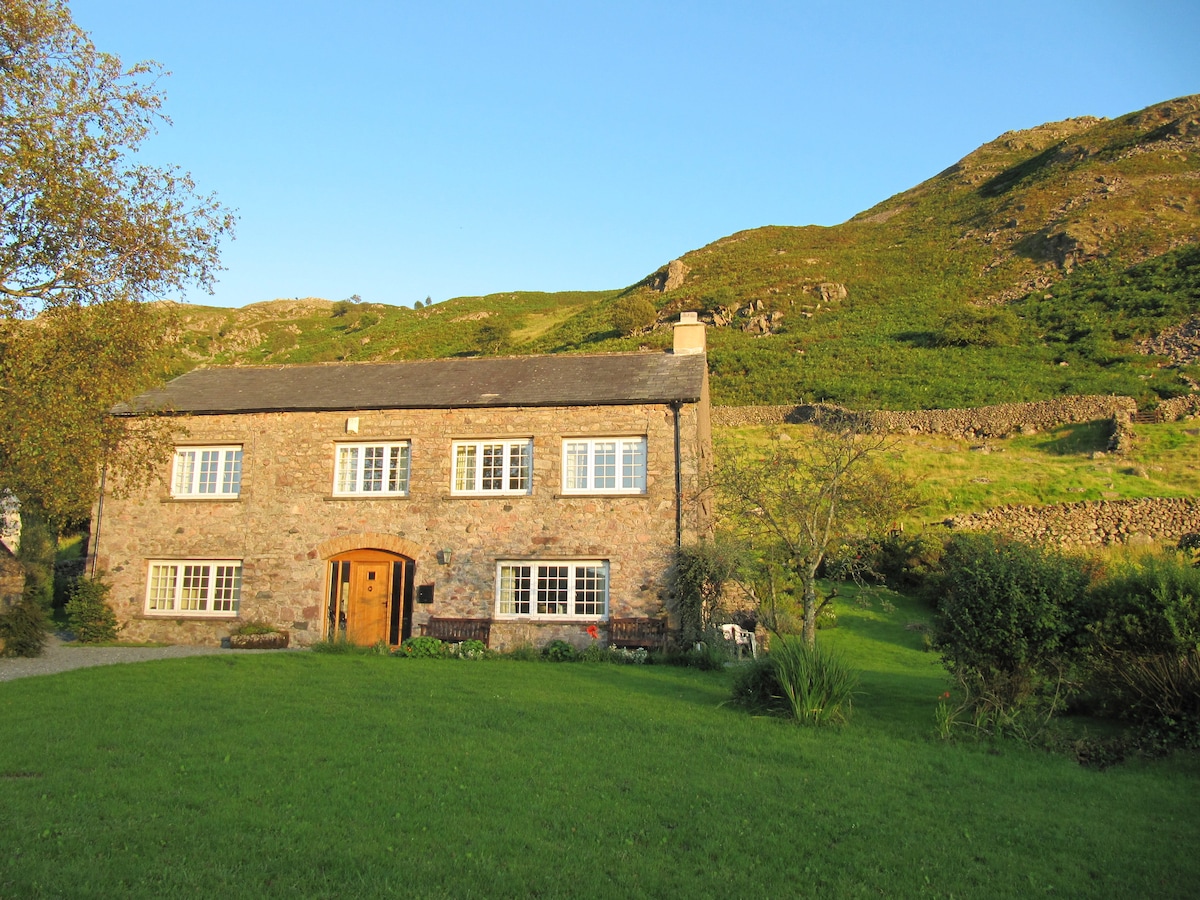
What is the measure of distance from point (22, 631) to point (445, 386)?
10.3m

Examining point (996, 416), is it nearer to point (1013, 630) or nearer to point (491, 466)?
point (491, 466)

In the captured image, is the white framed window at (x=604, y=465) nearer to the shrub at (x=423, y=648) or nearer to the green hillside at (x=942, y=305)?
the shrub at (x=423, y=648)

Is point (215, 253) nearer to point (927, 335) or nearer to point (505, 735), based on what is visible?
point (505, 735)

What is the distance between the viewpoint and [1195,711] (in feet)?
31.1

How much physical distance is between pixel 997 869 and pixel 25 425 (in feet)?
50.7

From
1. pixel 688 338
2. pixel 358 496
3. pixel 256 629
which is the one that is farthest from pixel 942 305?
pixel 256 629

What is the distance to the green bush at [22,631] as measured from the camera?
55.3ft

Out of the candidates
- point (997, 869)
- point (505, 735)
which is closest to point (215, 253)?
point (505, 735)

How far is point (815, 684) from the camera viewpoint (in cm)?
1070

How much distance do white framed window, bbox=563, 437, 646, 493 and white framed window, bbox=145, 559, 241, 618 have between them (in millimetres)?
8569

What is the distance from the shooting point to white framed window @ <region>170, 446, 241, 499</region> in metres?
20.7

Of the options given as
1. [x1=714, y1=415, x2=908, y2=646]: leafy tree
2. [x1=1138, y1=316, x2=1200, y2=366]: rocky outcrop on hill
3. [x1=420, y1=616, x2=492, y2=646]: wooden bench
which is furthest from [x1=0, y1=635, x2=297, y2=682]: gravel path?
[x1=1138, y1=316, x2=1200, y2=366]: rocky outcrop on hill

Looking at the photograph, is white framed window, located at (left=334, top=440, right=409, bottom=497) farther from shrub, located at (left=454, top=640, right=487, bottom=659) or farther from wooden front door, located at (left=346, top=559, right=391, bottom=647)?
shrub, located at (left=454, top=640, right=487, bottom=659)

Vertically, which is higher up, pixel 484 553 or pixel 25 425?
pixel 25 425
